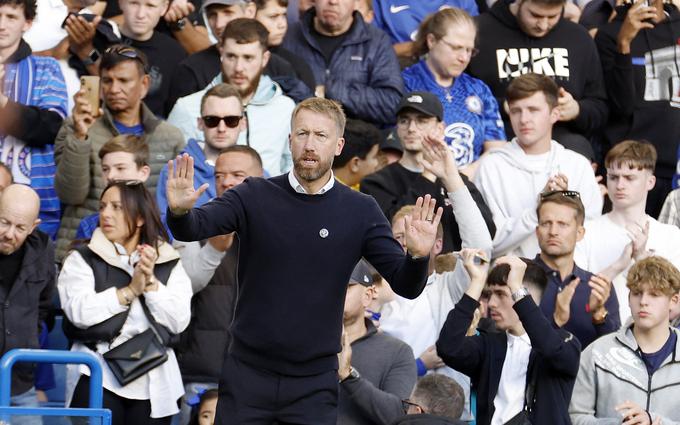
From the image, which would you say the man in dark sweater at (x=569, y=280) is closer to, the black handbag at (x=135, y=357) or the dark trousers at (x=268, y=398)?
the black handbag at (x=135, y=357)

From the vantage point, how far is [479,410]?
816 centimetres

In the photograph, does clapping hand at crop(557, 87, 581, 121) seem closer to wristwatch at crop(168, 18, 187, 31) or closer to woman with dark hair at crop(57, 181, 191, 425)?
wristwatch at crop(168, 18, 187, 31)

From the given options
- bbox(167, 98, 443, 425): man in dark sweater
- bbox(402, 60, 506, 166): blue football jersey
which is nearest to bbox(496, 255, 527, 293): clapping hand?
bbox(167, 98, 443, 425): man in dark sweater

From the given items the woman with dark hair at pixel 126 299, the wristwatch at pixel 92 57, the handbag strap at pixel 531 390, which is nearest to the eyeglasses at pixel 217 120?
the woman with dark hair at pixel 126 299

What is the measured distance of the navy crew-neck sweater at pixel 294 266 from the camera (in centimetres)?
638

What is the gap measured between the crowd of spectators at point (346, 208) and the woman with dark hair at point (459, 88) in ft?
0.06

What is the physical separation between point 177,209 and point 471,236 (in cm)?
346

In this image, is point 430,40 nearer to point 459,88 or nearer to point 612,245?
point 459,88

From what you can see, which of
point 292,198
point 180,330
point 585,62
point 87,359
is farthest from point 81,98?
point 585,62

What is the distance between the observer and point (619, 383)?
8219 millimetres

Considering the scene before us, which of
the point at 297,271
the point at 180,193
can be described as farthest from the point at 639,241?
the point at 180,193

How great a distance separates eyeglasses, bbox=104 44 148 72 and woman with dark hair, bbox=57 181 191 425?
63.5 inches

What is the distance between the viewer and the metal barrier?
22.1 ft

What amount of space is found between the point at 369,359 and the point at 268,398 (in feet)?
5.49
